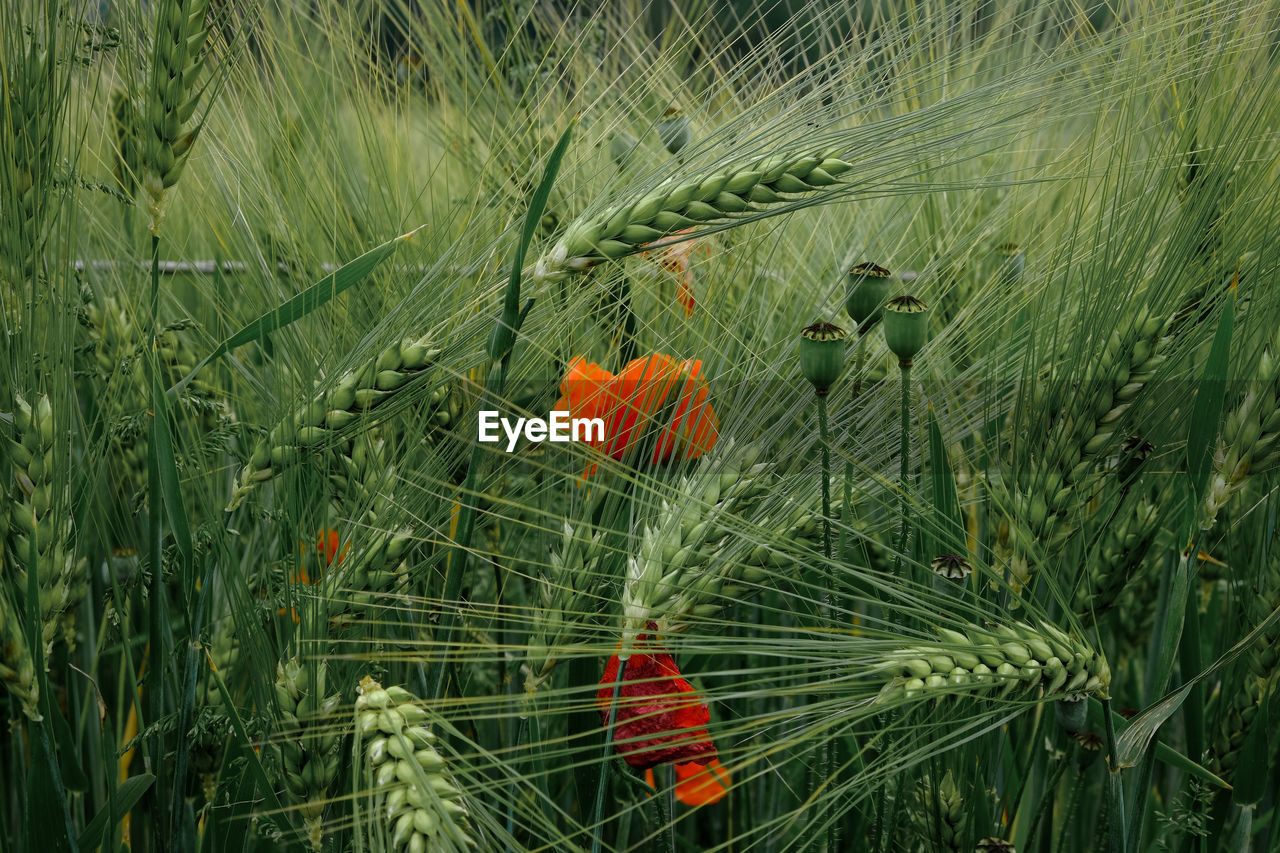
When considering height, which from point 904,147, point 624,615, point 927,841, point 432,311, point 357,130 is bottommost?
point 927,841

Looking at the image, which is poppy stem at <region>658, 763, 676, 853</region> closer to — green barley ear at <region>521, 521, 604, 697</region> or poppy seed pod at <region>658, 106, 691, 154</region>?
green barley ear at <region>521, 521, 604, 697</region>

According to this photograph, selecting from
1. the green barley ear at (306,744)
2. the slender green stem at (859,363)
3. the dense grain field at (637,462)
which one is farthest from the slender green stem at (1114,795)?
the green barley ear at (306,744)

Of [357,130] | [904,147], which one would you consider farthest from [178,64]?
[904,147]

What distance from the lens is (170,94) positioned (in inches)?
21.1

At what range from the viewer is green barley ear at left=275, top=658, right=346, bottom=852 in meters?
0.45

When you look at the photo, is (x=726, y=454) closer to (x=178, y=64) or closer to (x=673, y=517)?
(x=673, y=517)

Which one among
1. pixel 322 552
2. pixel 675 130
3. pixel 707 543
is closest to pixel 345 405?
pixel 322 552

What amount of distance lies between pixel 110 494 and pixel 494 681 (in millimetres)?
305

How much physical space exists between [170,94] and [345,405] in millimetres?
210

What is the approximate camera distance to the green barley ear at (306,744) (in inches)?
17.7

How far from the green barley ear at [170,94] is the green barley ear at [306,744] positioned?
0.26 meters

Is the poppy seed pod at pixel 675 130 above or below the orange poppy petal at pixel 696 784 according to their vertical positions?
above

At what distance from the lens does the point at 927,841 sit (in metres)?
0.54

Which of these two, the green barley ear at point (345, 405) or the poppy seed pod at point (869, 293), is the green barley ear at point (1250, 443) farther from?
the green barley ear at point (345, 405)
